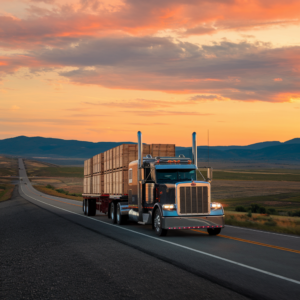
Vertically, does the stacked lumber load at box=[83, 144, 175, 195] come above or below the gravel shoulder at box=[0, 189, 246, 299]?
above

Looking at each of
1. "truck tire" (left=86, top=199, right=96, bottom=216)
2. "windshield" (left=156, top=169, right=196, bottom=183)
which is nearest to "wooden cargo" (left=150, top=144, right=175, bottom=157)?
"windshield" (left=156, top=169, right=196, bottom=183)

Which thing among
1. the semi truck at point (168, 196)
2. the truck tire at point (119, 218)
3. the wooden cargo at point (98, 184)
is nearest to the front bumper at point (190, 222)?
the semi truck at point (168, 196)

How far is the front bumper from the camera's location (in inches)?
607

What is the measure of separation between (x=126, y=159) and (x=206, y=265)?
12.0m

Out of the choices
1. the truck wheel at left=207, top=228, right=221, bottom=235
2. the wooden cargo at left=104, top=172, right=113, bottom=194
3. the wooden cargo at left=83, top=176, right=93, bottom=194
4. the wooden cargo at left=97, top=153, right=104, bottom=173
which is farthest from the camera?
the wooden cargo at left=83, top=176, right=93, bottom=194

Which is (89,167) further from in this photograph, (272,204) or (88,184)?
(272,204)

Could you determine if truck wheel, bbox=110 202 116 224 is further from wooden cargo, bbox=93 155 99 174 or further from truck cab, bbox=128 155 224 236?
wooden cargo, bbox=93 155 99 174

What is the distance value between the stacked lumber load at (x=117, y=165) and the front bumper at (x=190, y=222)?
6.01 m

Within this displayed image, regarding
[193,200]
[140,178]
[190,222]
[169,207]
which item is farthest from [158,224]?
[140,178]

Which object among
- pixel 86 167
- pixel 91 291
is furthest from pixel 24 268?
pixel 86 167

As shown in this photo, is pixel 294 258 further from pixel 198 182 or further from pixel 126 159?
pixel 126 159

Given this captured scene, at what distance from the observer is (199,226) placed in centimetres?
1562

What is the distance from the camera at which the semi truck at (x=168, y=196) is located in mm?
15633

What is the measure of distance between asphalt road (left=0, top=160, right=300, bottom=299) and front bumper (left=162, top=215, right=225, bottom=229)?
1.46 ft
